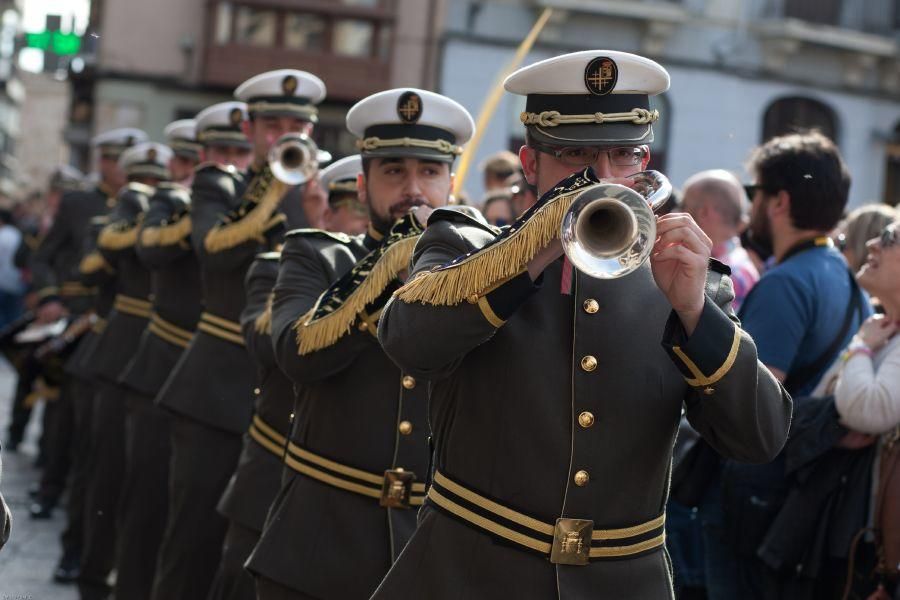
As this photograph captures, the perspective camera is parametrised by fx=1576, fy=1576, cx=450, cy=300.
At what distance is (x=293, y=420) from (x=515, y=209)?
2841mm

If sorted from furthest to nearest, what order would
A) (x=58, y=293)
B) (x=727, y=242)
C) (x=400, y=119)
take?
(x=58, y=293)
(x=727, y=242)
(x=400, y=119)

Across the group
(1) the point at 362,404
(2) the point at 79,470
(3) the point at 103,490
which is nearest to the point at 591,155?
(1) the point at 362,404

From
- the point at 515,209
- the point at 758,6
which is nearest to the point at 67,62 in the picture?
the point at 758,6

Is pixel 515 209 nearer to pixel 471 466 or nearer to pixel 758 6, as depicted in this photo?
pixel 471 466

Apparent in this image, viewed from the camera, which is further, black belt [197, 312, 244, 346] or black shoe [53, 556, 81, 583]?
black shoe [53, 556, 81, 583]

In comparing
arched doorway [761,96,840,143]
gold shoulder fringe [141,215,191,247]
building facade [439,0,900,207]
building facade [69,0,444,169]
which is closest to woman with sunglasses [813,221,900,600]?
gold shoulder fringe [141,215,191,247]

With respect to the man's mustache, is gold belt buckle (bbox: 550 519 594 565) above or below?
below

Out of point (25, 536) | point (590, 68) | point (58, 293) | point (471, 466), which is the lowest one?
point (25, 536)

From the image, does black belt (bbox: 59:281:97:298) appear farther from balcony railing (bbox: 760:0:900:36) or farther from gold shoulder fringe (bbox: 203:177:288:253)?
balcony railing (bbox: 760:0:900:36)

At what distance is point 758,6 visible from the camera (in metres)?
25.3

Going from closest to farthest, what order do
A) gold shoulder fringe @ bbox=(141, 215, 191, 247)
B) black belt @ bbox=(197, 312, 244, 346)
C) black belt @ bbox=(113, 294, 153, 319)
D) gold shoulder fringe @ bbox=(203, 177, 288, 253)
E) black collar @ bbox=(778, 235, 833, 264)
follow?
black collar @ bbox=(778, 235, 833, 264)
gold shoulder fringe @ bbox=(203, 177, 288, 253)
black belt @ bbox=(197, 312, 244, 346)
gold shoulder fringe @ bbox=(141, 215, 191, 247)
black belt @ bbox=(113, 294, 153, 319)

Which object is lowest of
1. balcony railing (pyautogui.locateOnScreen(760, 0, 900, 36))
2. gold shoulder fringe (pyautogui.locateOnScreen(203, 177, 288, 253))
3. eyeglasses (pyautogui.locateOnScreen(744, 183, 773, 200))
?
gold shoulder fringe (pyautogui.locateOnScreen(203, 177, 288, 253))

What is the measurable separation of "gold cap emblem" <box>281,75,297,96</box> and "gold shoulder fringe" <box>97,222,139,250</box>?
1.94 metres

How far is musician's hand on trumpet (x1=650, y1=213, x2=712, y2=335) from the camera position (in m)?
3.08
